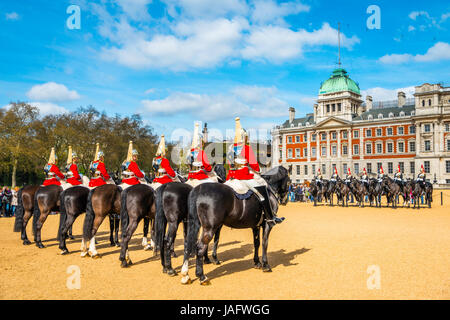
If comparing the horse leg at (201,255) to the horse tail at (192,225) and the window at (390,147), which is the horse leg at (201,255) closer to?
the horse tail at (192,225)

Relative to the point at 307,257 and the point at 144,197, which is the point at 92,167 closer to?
the point at 144,197

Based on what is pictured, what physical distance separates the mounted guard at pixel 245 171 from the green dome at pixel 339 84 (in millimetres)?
73497

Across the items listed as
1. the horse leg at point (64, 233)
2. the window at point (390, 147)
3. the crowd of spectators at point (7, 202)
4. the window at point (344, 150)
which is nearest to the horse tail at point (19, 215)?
the horse leg at point (64, 233)

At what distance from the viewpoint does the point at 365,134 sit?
7231 centimetres

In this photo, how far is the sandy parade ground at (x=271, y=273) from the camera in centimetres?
658

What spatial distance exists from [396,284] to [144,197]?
254 inches

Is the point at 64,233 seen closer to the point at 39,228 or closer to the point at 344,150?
the point at 39,228

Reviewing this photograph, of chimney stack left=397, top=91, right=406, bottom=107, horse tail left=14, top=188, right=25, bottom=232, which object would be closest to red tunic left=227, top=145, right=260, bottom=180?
horse tail left=14, top=188, right=25, bottom=232

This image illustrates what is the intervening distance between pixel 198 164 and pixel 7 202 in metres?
19.3

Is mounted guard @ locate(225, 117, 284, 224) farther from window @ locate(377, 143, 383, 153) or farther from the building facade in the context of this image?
window @ locate(377, 143, 383, 153)

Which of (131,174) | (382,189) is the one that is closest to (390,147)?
(382,189)

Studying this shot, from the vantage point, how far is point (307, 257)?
9.73 m
